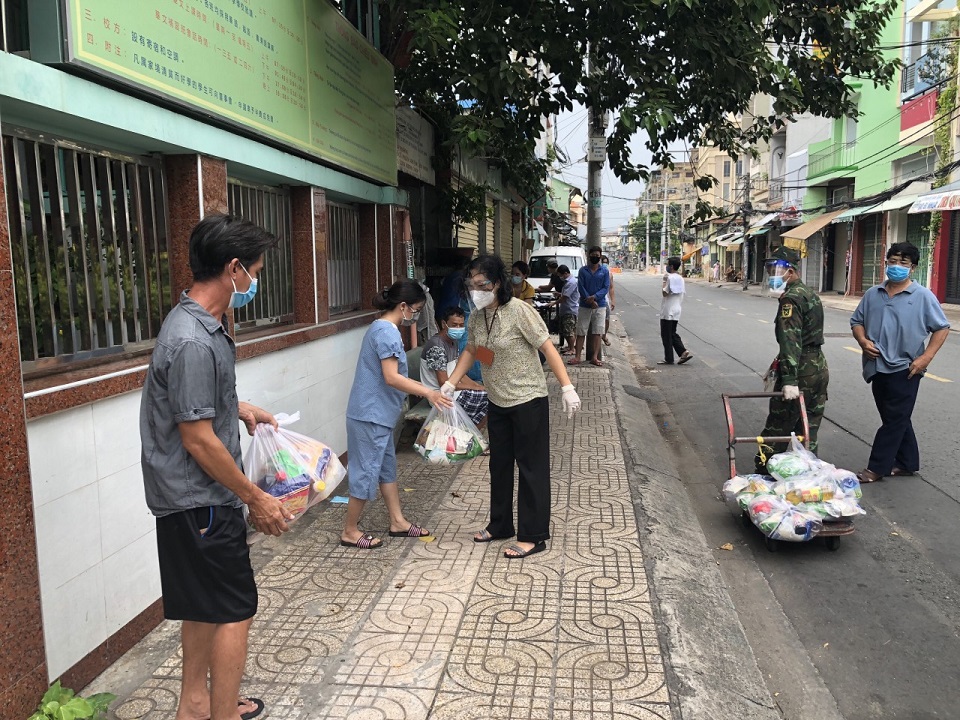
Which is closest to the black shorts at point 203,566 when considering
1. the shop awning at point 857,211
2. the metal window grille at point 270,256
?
the metal window grille at point 270,256

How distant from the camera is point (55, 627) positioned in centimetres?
276

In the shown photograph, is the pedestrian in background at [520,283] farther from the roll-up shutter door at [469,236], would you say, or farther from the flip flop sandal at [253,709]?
the flip flop sandal at [253,709]

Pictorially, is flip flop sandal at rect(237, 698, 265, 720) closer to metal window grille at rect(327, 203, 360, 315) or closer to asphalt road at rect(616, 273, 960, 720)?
asphalt road at rect(616, 273, 960, 720)

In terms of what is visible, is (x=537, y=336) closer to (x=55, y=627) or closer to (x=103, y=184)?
(x=103, y=184)

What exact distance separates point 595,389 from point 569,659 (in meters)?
6.52

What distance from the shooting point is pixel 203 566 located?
7.81ft

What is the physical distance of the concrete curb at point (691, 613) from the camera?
2.92 metres

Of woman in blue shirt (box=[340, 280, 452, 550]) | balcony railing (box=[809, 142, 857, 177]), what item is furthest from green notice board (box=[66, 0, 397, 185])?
balcony railing (box=[809, 142, 857, 177])

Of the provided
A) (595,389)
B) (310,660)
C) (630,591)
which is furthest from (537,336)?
(595,389)

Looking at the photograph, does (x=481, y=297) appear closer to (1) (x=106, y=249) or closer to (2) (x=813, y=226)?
(1) (x=106, y=249)

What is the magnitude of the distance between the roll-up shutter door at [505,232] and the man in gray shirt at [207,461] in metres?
14.5

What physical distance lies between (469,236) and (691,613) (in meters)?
10.4

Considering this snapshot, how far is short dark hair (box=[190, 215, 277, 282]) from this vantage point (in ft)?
7.67

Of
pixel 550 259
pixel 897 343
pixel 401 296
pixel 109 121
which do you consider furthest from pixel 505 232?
pixel 109 121
